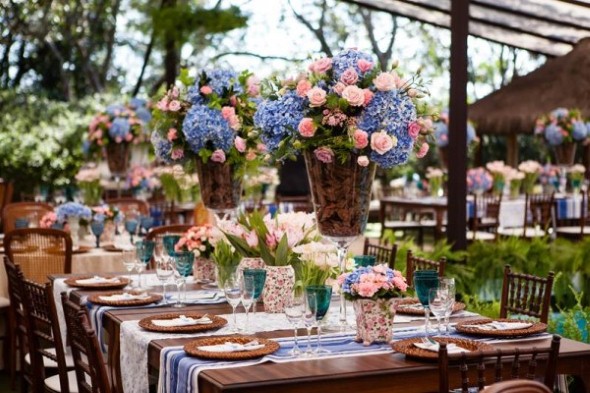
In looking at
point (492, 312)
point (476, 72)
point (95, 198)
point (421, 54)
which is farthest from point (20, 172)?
point (476, 72)

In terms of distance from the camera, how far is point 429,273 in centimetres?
366

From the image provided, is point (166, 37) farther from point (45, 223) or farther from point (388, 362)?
point (388, 362)

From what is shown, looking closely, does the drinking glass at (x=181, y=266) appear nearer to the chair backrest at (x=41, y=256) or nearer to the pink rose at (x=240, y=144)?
the pink rose at (x=240, y=144)

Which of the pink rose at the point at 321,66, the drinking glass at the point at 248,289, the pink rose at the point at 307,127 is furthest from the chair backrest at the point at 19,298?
the pink rose at the point at 321,66

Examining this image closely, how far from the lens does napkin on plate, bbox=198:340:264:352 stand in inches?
139

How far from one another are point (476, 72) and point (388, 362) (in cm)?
2649

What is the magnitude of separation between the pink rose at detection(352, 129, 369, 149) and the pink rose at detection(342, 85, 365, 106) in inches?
4.1

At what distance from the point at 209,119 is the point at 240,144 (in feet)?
0.80

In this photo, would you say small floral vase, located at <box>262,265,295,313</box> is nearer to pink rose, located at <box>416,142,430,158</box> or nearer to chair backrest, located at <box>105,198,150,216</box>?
pink rose, located at <box>416,142,430,158</box>

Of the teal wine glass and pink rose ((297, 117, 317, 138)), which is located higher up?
pink rose ((297, 117, 317, 138))

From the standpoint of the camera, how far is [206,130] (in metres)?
5.55

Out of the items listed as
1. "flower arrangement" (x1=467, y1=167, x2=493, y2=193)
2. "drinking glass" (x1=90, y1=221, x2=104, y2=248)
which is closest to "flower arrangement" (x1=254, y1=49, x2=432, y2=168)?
"drinking glass" (x1=90, y1=221, x2=104, y2=248)

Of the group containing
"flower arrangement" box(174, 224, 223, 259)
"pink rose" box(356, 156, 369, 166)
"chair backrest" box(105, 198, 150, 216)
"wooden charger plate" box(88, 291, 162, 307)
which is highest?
"pink rose" box(356, 156, 369, 166)

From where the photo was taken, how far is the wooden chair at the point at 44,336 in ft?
14.3
